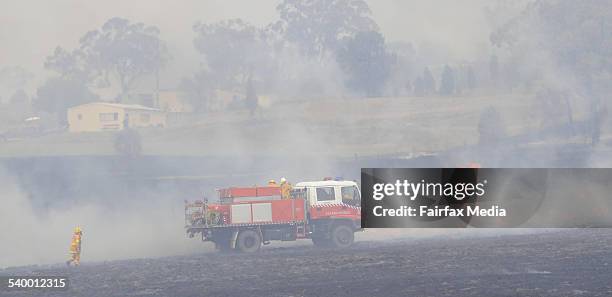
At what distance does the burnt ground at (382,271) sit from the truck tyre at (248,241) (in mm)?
543

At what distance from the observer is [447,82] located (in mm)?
78625

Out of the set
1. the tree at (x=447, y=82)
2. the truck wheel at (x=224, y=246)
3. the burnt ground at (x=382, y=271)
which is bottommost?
the burnt ground at (x=382, y=271)

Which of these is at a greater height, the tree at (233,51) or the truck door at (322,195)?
the tree at (233,51)

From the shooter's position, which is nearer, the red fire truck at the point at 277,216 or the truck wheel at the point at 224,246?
the red fire truck at the point at 277,216

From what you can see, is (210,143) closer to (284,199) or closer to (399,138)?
(399,138)

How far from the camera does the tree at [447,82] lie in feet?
254

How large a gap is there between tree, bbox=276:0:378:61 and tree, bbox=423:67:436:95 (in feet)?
18.5

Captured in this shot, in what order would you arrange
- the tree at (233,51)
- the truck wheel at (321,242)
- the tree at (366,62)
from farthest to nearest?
the tree at (366,62), the tree at (233,51), the truck wheel at (321,242)

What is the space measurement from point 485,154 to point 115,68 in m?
27.3

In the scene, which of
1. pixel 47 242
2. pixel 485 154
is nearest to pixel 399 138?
pixel 485 154

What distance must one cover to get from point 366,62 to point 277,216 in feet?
134

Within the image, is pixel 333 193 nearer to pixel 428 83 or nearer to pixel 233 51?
pixel 233 51

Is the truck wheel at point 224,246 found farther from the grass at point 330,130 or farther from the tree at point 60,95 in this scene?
the tree at point 60,95

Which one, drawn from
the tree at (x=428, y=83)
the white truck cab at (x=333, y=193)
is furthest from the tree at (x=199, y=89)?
the white truck cab at (x=333, y=193)
